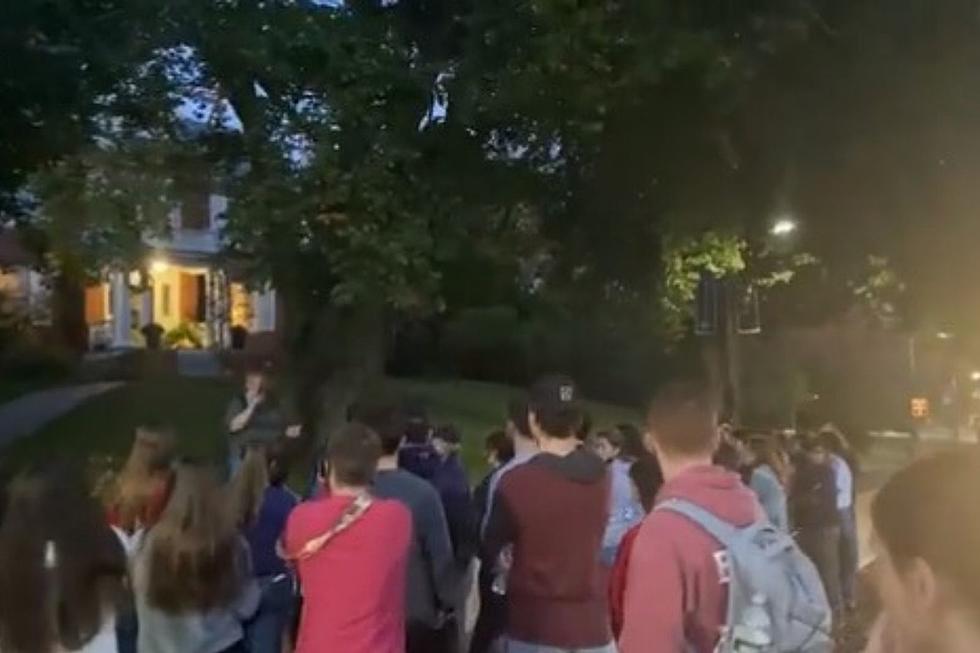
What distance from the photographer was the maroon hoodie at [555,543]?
6660 millimetres

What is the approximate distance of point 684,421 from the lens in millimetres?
4906

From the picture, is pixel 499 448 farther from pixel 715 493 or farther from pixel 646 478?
pixel 715 493

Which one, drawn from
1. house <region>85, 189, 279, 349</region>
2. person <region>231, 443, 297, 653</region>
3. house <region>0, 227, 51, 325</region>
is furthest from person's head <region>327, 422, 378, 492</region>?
house <region>85, 189, 279, 349</region>

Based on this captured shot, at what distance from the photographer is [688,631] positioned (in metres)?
4.66

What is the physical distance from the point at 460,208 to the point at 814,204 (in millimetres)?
4771

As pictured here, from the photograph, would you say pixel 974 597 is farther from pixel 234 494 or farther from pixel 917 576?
pixel 234 494

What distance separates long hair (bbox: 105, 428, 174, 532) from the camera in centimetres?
730

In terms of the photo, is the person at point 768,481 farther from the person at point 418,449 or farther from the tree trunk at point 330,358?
the tree trunk at point 330,358

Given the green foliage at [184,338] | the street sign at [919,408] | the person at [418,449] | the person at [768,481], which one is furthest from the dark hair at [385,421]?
the green foliage at [184,338]

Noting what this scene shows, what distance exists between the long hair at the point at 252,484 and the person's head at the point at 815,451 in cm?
633

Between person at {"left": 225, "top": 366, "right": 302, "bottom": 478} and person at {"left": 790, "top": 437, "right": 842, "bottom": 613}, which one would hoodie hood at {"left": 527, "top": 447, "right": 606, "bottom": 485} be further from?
person at {"left": 790, "top": 437, "right": 842, "bottom": 613}

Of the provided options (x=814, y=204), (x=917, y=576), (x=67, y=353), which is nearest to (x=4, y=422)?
(x=67, y=353)

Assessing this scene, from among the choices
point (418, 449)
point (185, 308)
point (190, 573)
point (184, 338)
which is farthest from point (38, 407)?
point (190, 573)

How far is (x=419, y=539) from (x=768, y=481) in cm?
455
